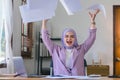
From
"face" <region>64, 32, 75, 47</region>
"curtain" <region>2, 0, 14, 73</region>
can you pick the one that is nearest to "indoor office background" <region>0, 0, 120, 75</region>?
"curtain" <region>2, 0, 14, 73</region>

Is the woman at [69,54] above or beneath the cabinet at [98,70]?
above

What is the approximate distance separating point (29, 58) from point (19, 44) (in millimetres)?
1132

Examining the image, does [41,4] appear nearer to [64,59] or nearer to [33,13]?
[33,13]

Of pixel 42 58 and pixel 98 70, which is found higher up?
pixel 42 58

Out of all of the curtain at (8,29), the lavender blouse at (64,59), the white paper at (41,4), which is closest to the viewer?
the white paper at (41,4)

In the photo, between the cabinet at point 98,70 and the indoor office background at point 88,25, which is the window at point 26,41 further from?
the cabinet at point 98,70

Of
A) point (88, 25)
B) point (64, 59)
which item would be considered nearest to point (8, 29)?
point (64, 59)

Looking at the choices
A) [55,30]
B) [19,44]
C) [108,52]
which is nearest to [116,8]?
[108,52]

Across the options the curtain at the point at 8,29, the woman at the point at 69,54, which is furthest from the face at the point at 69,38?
the curtain at the point at 8,29

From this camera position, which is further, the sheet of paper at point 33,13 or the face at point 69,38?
the face at point 69,38

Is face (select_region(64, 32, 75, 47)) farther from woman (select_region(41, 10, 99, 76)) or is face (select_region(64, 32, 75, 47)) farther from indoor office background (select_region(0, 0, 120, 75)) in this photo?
indoor office background (select_region(0, 0, 120, 75))

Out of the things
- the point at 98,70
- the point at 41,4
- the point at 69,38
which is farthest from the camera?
the point at 98,70

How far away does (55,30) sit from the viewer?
6801 millimetres

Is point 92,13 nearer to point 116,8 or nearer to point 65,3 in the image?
point 65,3
